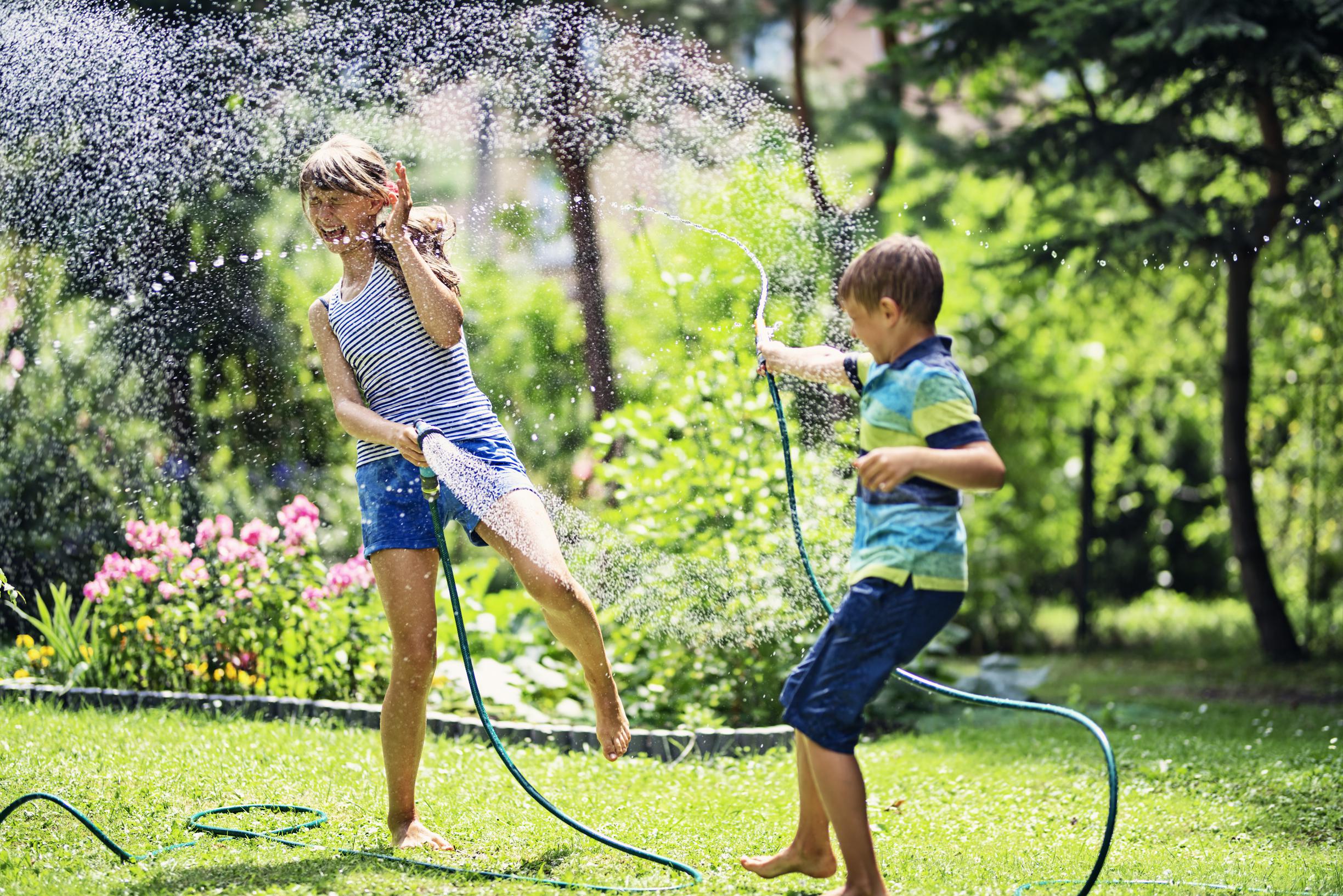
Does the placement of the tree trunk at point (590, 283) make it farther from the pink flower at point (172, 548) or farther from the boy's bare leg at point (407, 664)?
the boy's bare leg at point (407, 664)

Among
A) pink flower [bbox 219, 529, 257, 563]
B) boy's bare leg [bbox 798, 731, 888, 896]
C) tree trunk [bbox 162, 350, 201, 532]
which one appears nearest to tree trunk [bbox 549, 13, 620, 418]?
pink flower [bbox 219, 529, 257, 563]

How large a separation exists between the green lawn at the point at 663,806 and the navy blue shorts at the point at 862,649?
1.76 ft

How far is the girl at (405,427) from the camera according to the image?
120 inches

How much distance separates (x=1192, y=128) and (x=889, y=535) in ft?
17.1

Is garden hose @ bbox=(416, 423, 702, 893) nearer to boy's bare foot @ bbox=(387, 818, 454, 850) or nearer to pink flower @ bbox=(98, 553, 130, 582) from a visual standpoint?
boy's bare foot @ bbox=(387, 818, 454, 850)

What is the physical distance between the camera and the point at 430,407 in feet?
10.2

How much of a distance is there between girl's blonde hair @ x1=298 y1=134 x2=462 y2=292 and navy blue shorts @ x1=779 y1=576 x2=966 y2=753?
1360 millimetres

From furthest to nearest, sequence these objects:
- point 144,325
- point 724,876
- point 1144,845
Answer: point 144,325 → point 1144,845 → point 724,876

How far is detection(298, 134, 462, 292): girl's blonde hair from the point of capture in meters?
3.06

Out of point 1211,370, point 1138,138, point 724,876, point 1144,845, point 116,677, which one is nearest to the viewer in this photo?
point 724,876

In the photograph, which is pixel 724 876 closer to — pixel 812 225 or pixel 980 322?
pixel 812 225

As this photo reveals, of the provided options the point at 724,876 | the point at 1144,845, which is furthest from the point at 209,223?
the point at 1144,845

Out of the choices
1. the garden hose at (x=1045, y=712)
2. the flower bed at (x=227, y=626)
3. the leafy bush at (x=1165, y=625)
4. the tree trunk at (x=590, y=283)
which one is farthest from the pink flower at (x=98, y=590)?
the leafy bush at (x=1165, y=625)

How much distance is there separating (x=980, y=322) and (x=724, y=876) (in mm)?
7816
